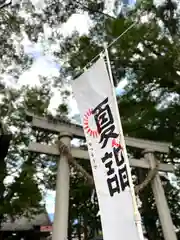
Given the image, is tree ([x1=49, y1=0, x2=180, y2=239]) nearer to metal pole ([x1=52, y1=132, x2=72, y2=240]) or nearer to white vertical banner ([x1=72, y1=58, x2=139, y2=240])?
metal pole ([x1=52, y1=132, x2=72, y2=240])

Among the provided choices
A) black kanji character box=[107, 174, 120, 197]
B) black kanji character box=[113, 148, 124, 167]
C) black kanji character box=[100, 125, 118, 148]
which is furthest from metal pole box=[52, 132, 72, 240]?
black kanji character box=[113, 148, 124, 167]

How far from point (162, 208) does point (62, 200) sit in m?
1.77

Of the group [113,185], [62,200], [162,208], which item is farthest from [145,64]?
[113,185]

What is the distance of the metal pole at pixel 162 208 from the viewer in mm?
4961

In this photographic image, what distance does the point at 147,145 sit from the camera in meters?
5.79

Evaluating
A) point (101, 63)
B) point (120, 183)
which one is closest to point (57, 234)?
point (120, 183)

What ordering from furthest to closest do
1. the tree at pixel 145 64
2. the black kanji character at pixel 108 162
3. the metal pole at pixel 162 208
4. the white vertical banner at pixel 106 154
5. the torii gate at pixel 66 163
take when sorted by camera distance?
the tree at pixel 145 64
the metal pole at pixel 162 208
the torii gate at pixel 66 163
the black kanji character at pixel 108 162
the white vertical banner at pixel 106 154

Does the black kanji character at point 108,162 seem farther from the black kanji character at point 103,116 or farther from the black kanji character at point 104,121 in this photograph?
the black kanji character at point 103,116

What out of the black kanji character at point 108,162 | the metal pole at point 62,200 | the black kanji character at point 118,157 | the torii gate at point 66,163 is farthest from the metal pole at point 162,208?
the black kanji character at point 118,157

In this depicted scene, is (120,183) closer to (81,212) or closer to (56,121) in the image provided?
(56,121)

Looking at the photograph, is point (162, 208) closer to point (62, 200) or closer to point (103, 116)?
point (62, 200)

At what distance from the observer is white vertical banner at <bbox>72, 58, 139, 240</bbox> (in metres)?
3.03

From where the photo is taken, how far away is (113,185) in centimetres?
319

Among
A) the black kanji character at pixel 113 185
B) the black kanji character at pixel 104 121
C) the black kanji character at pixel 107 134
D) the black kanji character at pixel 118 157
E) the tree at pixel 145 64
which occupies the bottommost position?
the black kanji character at pixel 113 185
